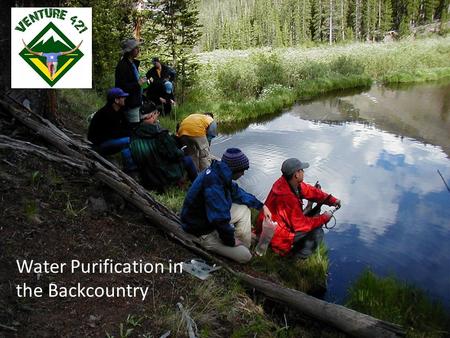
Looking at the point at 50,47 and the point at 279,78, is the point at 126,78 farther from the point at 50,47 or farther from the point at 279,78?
the point at 279,78

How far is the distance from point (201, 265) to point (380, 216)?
4.86 m

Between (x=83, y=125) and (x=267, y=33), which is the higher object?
(x=267, y=33)

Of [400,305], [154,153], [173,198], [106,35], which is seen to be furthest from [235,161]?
[106,35]

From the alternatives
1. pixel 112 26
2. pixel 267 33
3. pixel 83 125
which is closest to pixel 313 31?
pixel 267 33

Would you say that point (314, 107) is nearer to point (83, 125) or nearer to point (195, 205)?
point (83, 125)

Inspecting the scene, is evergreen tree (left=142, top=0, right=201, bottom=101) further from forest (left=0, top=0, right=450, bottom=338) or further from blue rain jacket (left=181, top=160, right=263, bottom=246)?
blue rain jacket (left=181, top=160, right=263, bottom=246)

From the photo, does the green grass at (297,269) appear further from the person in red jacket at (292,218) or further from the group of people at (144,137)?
the group of people at (144,137)

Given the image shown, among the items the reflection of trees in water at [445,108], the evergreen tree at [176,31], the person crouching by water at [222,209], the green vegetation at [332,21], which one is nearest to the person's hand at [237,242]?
the person crouching by water at [222,209]

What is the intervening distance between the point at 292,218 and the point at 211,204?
5.12 feet

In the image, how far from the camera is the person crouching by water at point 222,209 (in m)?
5.06

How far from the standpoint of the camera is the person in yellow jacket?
8.08 metres

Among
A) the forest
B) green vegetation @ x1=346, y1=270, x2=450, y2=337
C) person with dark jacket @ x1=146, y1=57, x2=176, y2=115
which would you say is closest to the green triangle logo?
the forest

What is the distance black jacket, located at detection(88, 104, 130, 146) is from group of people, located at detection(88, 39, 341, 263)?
17 mm

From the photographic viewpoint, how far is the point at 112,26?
48.1ft
